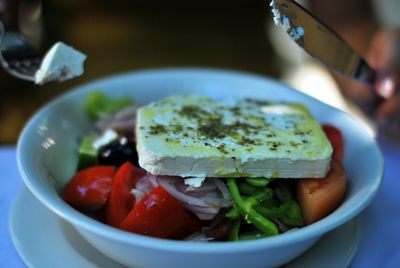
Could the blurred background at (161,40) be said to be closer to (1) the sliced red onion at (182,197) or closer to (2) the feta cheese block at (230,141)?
(2) the feta cheese block at (230,141)

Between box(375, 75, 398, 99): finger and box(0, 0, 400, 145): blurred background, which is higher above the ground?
box(375, 75, 398, 99): finger

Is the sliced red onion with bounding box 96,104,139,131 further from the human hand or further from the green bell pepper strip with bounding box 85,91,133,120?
the human hand

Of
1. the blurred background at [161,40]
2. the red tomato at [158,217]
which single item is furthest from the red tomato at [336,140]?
the blurred background at [161,40]

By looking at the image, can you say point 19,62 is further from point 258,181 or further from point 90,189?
point 258,181

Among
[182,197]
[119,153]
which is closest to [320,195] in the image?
[182,197]

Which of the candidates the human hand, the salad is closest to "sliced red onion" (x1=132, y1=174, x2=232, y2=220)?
the salad

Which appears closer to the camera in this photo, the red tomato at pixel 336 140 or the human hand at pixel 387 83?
the red tomato at pixel 336 140
